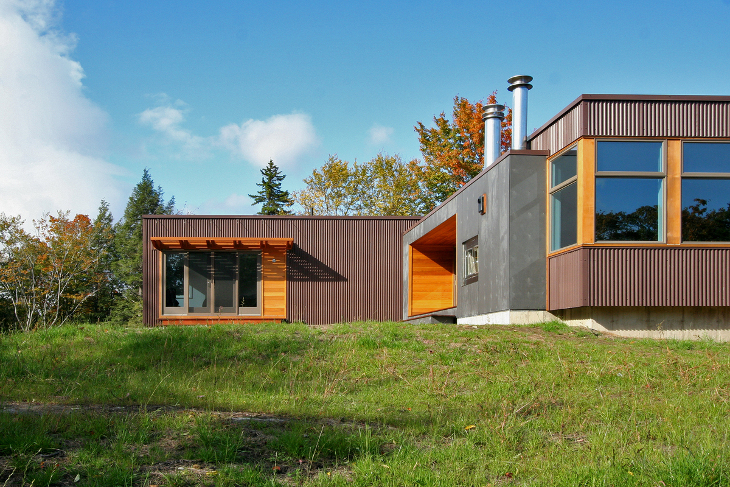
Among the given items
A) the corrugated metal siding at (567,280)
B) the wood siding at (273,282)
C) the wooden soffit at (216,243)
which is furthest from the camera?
the wood siding at (273,282)

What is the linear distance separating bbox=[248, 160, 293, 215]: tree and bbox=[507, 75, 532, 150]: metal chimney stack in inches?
1258

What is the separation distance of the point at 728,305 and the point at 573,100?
3944mm

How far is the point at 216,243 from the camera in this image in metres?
17.9

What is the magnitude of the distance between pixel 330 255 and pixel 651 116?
10393 mm

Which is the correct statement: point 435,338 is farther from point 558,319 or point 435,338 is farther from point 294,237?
point 294,237

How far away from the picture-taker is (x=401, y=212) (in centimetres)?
3353

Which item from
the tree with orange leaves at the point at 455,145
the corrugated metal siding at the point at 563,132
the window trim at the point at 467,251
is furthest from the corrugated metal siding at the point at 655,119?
the tree with orange leaves at the point at 455,145

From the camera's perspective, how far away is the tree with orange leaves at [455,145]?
2880 centimetres

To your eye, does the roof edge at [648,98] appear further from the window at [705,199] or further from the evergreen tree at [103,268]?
the evergreen tree at [103,268]

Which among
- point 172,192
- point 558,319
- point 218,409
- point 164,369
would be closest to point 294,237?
point 558,319

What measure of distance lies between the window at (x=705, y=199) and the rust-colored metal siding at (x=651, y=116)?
44cm

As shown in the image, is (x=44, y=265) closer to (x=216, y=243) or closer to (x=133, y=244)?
(x=133, y=244)

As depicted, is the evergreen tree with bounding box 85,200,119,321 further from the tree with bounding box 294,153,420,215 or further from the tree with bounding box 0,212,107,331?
the tree with bounding box 294,153,420,215

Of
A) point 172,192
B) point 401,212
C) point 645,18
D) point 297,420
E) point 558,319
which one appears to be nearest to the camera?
point 297,420
